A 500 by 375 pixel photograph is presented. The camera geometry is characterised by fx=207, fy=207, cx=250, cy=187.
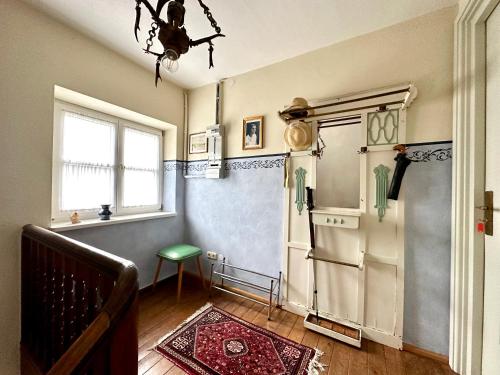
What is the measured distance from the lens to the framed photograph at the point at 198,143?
259 centimetres

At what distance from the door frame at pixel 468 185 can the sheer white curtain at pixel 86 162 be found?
2.99 meters

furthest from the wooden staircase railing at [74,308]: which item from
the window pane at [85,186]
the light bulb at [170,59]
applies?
the light bulb at [170,59]

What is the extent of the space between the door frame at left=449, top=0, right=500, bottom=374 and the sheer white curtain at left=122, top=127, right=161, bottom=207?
115 inches

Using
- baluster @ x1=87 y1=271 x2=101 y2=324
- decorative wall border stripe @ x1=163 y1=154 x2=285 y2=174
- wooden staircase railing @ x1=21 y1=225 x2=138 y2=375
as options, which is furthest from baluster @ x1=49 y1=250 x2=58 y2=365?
decorative wall border stripe @ x1=163 y1=154 x2=285 y2=174

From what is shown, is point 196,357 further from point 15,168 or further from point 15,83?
point 15,83

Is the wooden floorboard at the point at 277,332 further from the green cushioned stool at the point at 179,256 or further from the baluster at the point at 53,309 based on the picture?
the baluster at the point at 53,309

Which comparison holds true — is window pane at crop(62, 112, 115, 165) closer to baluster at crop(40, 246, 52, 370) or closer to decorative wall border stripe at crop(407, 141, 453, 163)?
baluster at crop(40, 246, 52, 370)

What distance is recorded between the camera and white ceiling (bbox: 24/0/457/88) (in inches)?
57.4

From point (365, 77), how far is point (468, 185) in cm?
108

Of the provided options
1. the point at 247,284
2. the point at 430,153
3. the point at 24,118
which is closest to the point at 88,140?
the point at 24,118

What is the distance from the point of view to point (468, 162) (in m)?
1.29

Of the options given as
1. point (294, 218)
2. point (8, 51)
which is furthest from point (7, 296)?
point (294, 218)

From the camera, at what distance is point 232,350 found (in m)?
1.51

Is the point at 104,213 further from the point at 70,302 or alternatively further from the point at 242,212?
the point at 242,212
